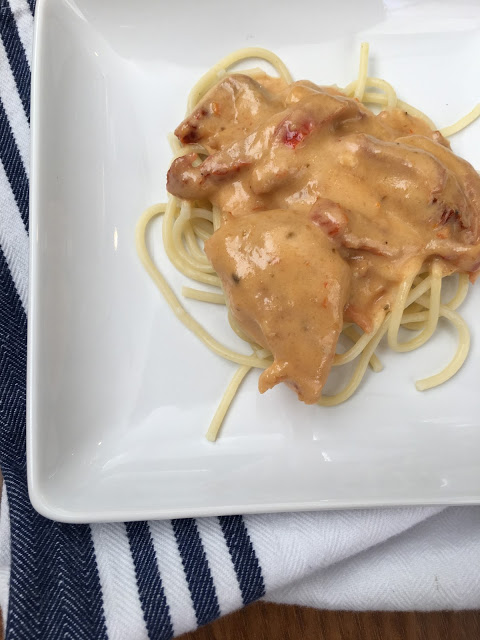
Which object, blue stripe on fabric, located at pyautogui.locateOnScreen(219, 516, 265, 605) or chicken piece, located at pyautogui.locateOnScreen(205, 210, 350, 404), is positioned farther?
blue stripe on fabric, located at pyautogui.locateOnScreen(219, 516, 265, 605)

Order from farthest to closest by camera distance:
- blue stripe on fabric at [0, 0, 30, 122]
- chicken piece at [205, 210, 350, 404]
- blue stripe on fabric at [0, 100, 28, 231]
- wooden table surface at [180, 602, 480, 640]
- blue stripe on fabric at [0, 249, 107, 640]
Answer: blue stripe on fabric at [0, 0, 30, 122] < blue stripe on fabric at [0, 100, 28, 231] < wooden table surface at [180, 602, 480, 640] < blue stripe on fabric at [0, 249, 107, 640] < chicken piece at [205, 210, 350, 404]

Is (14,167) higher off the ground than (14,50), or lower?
lower

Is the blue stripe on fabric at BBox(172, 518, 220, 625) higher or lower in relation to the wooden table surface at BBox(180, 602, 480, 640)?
higher

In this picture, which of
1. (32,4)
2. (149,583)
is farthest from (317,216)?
(32,4)

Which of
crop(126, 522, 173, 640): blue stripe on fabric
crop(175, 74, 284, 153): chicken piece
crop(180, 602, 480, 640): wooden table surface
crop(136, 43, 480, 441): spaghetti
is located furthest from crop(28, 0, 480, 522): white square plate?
crop(180, 602, 480, 640): wooden table surface

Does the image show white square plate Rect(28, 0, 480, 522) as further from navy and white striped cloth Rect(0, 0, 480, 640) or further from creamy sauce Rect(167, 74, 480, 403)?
creamy sauce Rect(167, 74, 480, 403)

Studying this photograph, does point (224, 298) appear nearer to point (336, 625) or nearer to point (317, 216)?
point (317, 216)

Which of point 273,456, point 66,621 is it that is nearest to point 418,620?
point 273,456
